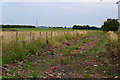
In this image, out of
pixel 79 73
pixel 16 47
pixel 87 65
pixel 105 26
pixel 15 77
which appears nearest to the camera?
pixel 15 77

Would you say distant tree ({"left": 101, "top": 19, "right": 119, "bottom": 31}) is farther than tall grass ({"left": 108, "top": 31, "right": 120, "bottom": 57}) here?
Yes

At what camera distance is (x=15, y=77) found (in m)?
7.23

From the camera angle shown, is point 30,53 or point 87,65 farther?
point 30,53

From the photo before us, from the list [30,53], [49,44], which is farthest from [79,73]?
[49,44]

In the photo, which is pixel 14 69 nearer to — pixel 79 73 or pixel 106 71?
pixel 79 73

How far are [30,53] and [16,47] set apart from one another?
5.31 feet

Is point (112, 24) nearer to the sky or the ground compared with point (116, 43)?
nearer to the sky

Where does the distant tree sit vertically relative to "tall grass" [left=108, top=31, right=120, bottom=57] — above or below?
above

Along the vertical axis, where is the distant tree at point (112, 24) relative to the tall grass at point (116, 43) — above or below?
above

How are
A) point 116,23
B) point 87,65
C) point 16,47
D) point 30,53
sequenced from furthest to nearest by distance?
point 116,23
point 30,53
point 16,47
point 87,65

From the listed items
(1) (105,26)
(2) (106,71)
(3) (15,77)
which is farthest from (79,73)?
(1) (105,26)

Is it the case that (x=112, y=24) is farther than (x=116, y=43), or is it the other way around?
(x=112, y=24)

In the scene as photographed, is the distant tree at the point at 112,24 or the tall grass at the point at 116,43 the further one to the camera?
the distant tree at the point at 112,24

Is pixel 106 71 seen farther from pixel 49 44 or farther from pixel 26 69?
pixel 49 44
